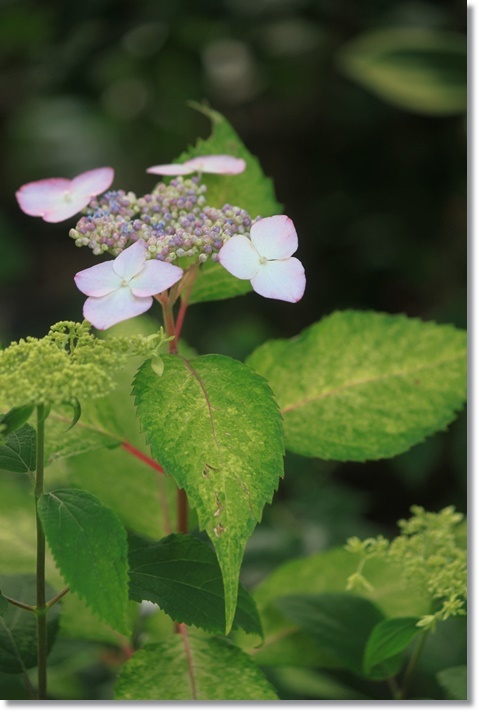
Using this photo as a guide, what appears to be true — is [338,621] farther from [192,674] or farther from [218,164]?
[218,164]

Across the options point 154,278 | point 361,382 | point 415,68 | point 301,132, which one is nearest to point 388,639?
point 361,382

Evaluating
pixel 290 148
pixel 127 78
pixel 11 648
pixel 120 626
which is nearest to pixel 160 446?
pixel 120 626

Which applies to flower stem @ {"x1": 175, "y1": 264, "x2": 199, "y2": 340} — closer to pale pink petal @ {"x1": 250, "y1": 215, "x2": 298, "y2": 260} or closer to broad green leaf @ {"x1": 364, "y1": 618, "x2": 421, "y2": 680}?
pale pink petal @ {"x1": 250, "y1": 215, "x2": 298, "y2": 260}

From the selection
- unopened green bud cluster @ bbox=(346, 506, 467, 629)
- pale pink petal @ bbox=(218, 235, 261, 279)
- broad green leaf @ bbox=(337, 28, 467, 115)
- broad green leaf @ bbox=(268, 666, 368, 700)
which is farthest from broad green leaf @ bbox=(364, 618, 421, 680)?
broad green leaf @ bbox=(337, 28, 467, 115)

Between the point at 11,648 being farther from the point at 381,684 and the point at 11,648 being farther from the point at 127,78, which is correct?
the point at 127,78

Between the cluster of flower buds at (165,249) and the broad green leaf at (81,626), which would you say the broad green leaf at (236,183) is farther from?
the broad green leaf at (81,626)

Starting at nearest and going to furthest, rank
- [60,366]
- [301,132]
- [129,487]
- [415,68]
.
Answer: [60,366], [129,487], [415,68], [301,132]
